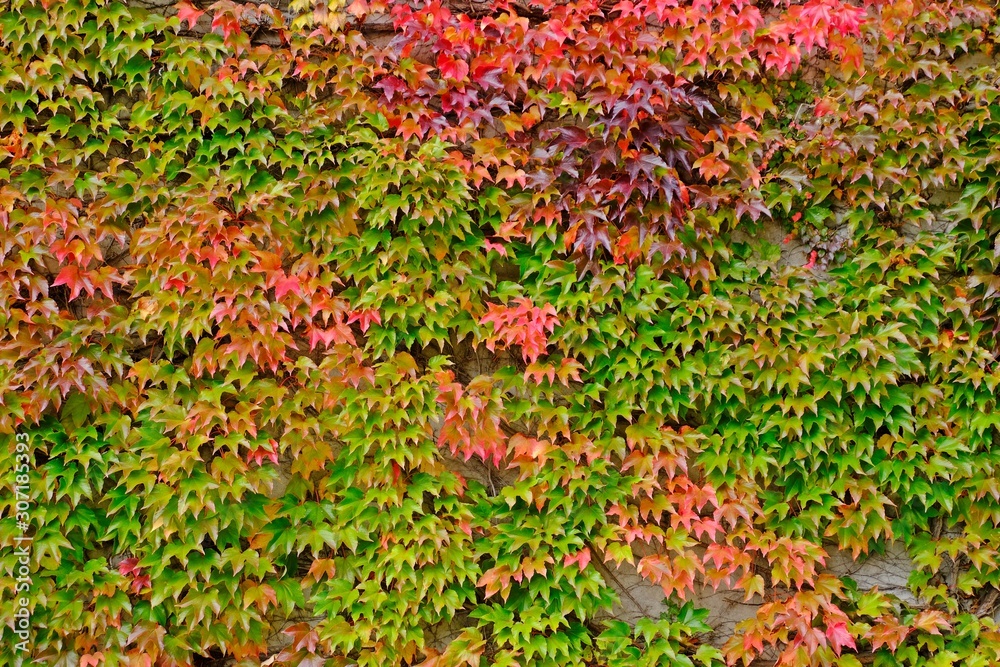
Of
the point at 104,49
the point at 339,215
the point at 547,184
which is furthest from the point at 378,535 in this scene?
the point at 104,49

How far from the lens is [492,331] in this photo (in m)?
3.10

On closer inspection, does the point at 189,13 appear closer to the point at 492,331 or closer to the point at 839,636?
the point at 492,331

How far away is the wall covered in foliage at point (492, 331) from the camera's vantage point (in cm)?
294

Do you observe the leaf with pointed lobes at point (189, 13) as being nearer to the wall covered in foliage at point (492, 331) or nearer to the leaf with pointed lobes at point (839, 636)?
the wall covered in foliage at point (492, 331)

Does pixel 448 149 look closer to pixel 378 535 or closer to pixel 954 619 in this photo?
pixel 378 535

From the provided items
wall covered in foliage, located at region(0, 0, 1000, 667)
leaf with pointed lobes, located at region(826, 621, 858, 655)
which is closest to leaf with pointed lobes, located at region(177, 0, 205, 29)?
wall covered in foliage, located at region(0, 0, 1000, 667)

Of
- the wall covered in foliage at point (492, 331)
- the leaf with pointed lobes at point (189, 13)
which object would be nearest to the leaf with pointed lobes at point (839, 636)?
the wall covered in foliage at point (492, 331)

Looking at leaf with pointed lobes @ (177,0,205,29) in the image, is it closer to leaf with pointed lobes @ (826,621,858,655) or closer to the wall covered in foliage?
the wall covered in foliage

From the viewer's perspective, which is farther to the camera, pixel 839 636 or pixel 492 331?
pixel 492 331

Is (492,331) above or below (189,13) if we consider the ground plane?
below

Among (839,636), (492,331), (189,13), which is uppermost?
(189,13)

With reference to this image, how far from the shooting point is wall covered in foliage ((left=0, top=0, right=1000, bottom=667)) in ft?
9.64

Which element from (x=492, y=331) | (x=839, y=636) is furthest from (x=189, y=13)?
(x=839, y=636)

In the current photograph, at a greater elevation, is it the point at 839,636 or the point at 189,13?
the point at 189,13
